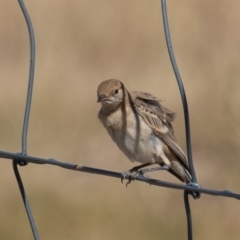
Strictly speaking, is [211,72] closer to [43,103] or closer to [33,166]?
[43,103]

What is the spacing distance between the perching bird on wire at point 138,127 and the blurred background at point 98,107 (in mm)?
2538

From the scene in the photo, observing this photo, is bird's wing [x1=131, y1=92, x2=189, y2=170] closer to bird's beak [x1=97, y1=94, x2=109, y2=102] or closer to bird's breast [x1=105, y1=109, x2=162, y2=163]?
bird's breast [x1=105, y1=109, x2=162, y2=163]

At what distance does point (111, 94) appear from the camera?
15.2ft

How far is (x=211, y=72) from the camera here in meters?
10.0

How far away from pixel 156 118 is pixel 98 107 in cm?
467

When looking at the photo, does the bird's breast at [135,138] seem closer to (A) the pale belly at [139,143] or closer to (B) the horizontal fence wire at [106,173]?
(A) the pale belly at [139,143]

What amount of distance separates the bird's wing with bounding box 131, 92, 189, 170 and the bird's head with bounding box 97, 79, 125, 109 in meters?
0.10

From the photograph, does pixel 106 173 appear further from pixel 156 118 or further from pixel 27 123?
pixel 156 118

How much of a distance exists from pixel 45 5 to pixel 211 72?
257 centimetres

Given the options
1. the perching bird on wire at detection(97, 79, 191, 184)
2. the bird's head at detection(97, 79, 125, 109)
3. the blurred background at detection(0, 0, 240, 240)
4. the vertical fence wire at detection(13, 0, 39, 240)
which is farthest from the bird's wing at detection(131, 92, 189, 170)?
the blurred background at detection(0, 0, 240, 240)

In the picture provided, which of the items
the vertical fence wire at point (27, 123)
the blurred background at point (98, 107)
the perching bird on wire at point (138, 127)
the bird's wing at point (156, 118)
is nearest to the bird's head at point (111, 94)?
the perching bird on wire at point (138, 127)

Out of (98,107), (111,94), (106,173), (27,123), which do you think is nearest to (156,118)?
(111,94)

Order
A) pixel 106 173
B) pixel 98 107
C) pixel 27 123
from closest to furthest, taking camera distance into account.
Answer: pixel 106 173 < pixel 27 123 < pixel 98 107

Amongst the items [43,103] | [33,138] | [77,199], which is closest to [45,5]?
[43,103]
